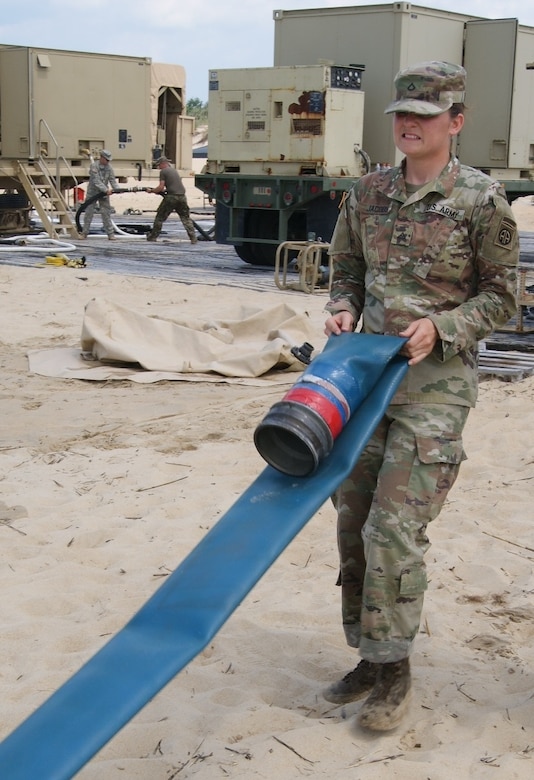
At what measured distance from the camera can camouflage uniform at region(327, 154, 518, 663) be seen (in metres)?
3.11

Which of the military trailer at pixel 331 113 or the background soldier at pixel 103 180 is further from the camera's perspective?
the background soldier at pixel 103 180

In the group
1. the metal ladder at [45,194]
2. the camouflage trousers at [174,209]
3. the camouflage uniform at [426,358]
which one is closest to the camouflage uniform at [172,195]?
the camouflage trousers at [174,209]

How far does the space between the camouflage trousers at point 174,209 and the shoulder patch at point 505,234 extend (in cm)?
1634

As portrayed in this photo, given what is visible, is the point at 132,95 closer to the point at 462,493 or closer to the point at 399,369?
the point at 462,493

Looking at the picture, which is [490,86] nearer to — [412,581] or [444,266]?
[444,266]

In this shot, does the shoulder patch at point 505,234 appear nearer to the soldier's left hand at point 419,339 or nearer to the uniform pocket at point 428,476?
the soldier's left hand at point 419,339

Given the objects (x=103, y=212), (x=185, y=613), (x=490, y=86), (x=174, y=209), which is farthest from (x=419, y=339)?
(x=103, y=212)

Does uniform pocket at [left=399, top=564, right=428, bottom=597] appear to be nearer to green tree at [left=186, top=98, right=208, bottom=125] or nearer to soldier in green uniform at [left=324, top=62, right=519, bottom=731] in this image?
soldier in green uniform at [left=324, top=62, right=519, bottom=731]

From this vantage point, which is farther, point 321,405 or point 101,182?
point 101,182

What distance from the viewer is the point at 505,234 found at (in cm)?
315

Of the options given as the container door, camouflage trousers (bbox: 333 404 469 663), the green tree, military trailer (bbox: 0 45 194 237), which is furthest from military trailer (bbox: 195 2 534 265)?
the green tree

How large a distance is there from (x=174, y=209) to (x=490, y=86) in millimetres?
5957

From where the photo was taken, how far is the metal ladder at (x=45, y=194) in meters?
19.8

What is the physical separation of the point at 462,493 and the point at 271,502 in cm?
281
